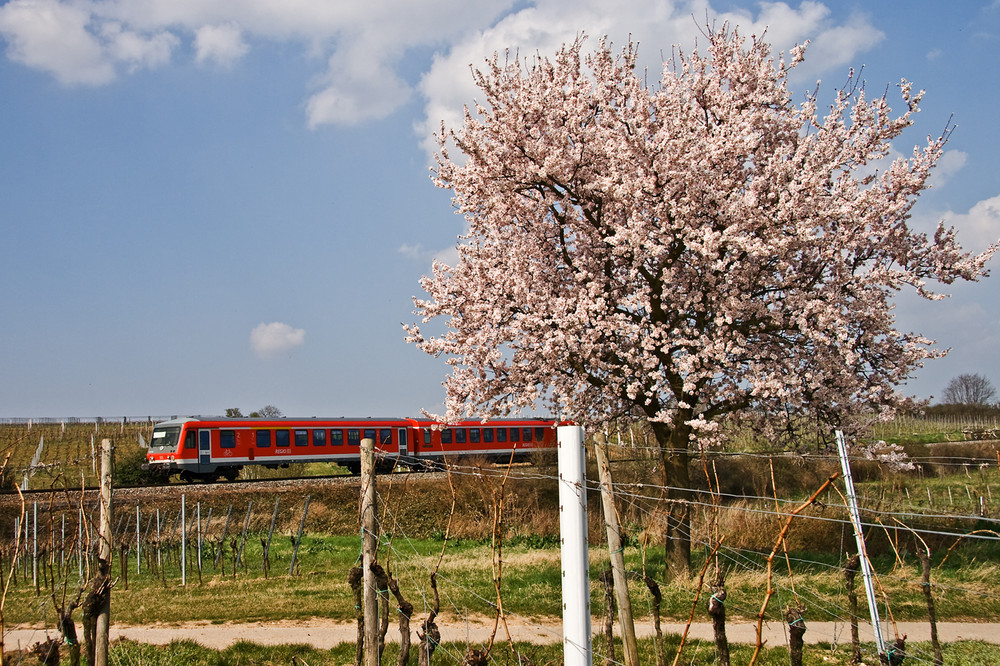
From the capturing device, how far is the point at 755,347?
1375cm

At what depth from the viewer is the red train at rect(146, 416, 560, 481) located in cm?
2617

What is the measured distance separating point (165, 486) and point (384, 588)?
67.0 ft

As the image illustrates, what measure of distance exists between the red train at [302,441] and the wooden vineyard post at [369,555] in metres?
17.4

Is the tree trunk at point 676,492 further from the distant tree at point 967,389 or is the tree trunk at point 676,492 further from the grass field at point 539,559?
the distant tree at point 967,389

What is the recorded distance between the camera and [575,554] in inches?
152

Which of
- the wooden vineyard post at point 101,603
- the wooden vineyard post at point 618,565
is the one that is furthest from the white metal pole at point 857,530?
the wooden vineyard post at point 101,603

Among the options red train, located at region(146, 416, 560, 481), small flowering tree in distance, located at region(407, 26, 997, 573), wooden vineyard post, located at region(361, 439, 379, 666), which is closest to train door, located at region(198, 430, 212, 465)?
red train, located at region(146, 416, 560, 481)

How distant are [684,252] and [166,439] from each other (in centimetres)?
1989

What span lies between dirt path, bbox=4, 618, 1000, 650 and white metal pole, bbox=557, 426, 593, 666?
196 inches

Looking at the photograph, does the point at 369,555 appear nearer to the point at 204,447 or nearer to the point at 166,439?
the point at 204,447

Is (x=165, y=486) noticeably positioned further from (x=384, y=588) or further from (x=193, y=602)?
(x=384, y=588)

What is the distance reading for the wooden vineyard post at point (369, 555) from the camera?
529 centimetres

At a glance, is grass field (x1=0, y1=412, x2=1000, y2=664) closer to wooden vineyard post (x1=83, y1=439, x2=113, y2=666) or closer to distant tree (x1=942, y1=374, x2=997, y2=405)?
wooden vineyard post (x1=83, y1=439, x2=113, y2=666)

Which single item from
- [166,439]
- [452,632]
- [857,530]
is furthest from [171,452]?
[857,530]
